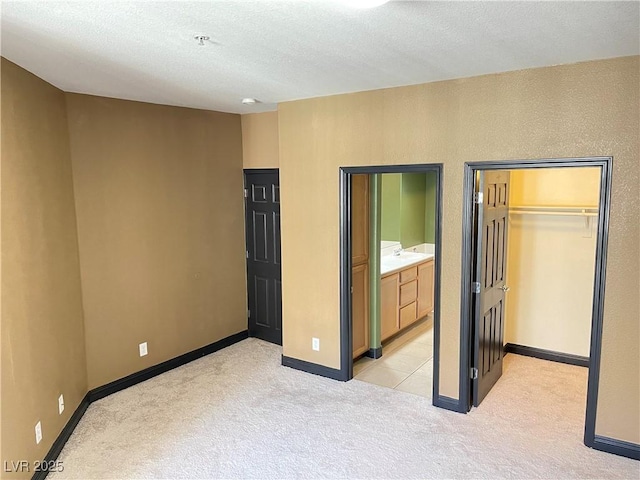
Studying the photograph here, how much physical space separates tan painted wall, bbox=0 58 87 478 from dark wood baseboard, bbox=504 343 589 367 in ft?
13.6

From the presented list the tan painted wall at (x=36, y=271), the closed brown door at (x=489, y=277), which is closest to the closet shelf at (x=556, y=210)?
the closed brown door at (x=489, y=277)

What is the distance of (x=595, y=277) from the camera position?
299 cm

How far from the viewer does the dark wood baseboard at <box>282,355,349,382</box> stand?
429 centimetres

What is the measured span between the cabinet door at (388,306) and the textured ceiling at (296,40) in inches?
90.7

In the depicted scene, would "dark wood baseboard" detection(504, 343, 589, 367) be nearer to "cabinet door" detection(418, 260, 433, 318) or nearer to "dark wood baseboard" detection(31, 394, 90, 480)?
"cabinet door" detection(418, 260, 433, 318)

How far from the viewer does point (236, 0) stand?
182 centimetres

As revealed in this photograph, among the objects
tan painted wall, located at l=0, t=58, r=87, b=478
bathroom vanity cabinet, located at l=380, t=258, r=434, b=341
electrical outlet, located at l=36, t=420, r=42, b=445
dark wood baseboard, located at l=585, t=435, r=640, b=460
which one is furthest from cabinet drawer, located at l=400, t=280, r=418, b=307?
electrical outlet, located at l=36, t=420, r=42, b=445

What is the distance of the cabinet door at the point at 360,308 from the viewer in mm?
4574

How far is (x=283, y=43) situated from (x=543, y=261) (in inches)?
138

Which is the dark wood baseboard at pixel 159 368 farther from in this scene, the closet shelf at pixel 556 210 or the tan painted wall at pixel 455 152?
the closet shelf at pixel 556 210

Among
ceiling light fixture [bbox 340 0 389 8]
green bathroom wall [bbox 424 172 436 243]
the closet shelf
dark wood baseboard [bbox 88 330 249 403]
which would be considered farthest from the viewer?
green bathroom wall [bbox 424 172 436 243]

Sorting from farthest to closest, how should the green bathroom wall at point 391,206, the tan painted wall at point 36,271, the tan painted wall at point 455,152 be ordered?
1. the green bathroom wall at point 391,206
2. the tan painted wall at point 455,152
3. the tan painted wall at point 36,271

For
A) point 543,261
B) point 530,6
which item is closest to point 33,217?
point 530,6

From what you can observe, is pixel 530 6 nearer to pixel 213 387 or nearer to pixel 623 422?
pixel 623 422
